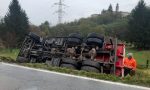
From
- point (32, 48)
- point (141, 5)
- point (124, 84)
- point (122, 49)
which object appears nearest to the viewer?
point (124, 84)

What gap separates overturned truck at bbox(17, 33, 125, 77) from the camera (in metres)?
12.9

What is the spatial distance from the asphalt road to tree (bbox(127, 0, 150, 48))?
66.4m

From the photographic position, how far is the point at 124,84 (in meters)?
7.41

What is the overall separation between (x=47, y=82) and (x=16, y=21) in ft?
212

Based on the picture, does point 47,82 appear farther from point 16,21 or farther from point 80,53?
point 16,21

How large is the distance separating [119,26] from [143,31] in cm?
1485

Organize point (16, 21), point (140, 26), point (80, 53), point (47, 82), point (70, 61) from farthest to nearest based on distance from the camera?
1. point (140, 26)
2. point (16, 21)
3. point (80, 53)
4. point (70, 61)
5. point (47, 82)

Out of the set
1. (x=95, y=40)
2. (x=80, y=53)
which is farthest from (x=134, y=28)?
(x=80, y=53)

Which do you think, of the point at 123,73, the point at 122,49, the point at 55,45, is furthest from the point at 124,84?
the point at 55,45

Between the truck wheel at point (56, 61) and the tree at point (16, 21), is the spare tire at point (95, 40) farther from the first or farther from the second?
the tree at point (16, 21)

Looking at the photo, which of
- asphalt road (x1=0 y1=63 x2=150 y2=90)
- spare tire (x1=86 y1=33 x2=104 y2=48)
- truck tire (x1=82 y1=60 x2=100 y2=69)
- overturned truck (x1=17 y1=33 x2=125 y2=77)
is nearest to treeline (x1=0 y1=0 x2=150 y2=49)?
overturned truck (x1=17 y1=33 x2=125 y2=77)

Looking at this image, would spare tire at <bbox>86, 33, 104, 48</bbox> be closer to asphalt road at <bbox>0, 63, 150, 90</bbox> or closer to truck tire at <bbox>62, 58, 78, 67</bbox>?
truck tire at <bbox>62, 58, 78, 67</bbox>

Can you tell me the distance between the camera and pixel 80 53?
1411cm

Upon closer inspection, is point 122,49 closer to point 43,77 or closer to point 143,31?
point 43,77
